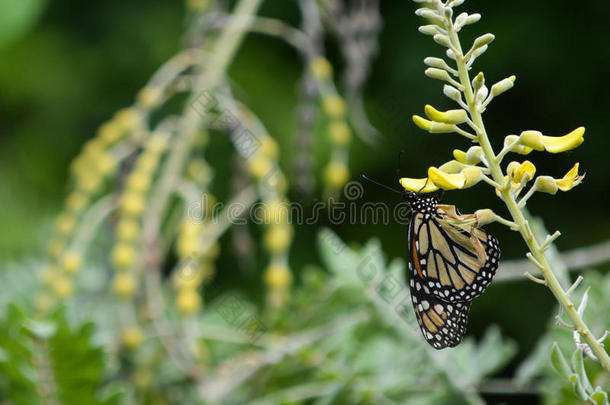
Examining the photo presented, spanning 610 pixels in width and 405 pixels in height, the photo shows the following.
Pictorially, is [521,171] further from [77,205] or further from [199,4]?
[199,4]

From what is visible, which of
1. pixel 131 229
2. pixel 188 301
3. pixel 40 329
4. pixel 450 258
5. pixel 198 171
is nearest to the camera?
pixel 450 258

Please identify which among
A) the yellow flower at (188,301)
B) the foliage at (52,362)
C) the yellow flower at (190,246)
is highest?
the yellow flower at (190,246)

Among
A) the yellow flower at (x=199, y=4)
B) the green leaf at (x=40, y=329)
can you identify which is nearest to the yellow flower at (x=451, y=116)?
the green leaf at (x=40, y=329)

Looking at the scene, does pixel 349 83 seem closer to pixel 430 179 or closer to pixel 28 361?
pixel 28 361

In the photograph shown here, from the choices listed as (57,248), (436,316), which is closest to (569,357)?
(436,316)

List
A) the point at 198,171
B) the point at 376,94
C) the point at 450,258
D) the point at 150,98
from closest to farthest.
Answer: the point at 450,258
the point at 150,98
the point at 198,171
the point at 376,94

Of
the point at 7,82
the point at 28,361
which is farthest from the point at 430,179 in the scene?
the point at 7,82

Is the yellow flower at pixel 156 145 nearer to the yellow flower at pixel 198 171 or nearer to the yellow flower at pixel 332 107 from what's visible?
the yellow flower at pixel 198 171
